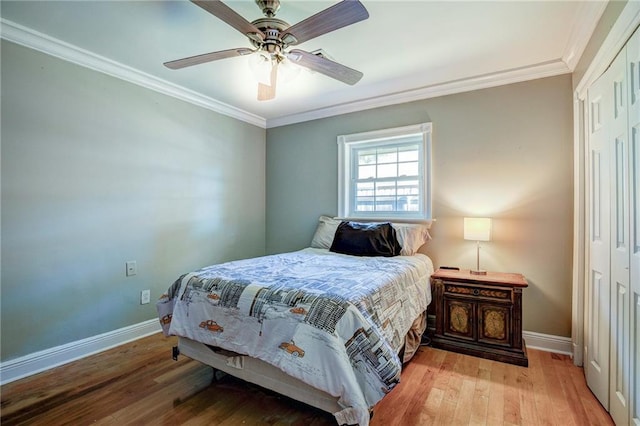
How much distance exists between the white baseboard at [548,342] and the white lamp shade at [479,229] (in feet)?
3.05

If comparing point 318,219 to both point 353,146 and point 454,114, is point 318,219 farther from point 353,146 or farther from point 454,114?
point 454,114

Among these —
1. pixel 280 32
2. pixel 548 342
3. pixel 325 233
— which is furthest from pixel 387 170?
pixel 548 342

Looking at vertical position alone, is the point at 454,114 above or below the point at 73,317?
above

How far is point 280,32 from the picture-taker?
1816 mm

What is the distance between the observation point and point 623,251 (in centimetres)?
158

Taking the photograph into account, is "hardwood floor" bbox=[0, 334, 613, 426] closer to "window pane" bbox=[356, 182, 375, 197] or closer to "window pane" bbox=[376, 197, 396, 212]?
"window pane" bbox=[376, 197, 396, 212]

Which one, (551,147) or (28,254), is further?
(551,147)

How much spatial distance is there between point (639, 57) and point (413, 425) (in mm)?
2086

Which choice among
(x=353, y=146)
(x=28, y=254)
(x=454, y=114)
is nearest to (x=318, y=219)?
(x=353, y=146)

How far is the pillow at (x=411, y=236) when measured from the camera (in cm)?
294

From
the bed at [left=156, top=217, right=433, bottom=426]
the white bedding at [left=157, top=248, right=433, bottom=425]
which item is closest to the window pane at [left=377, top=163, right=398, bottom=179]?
the bed at [left=156, top=217, right=433, bottom=426]

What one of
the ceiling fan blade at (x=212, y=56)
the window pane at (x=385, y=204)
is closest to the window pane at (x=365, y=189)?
the window pane at (x=385, y=204)

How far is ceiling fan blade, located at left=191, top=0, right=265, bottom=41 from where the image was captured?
4.71 feet

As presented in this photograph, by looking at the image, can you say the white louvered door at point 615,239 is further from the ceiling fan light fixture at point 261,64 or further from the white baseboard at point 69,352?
the white baseboard at point 69,352
